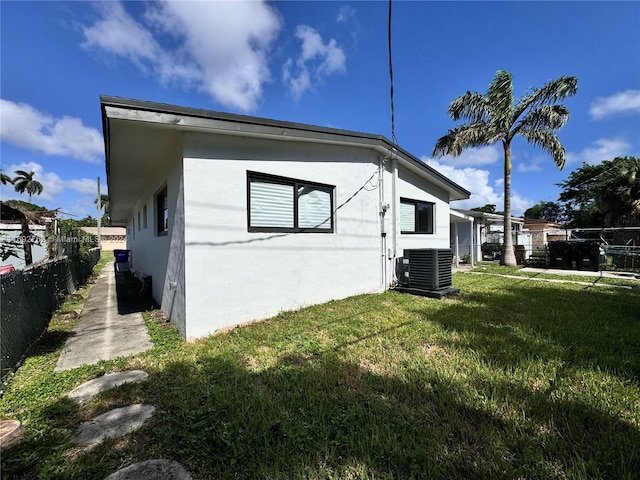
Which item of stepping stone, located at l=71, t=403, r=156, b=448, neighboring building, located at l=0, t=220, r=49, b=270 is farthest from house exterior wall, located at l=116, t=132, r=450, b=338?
neighboring building, located at l=0, t=220, r=49, b=270

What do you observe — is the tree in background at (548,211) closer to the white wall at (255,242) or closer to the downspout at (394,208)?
the downspout at (394,208)

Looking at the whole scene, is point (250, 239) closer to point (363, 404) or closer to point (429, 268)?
point (363, 404)

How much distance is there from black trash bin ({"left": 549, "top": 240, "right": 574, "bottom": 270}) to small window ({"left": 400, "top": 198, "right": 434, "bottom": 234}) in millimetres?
8061

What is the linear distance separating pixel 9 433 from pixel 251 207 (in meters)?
3.60

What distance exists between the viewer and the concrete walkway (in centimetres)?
367

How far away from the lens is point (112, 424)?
225cm

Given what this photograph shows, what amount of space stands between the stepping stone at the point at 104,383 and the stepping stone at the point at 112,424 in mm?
500

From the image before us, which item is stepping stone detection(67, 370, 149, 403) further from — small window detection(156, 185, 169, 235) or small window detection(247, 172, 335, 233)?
→ small window detection(156, 185, 169, 235)

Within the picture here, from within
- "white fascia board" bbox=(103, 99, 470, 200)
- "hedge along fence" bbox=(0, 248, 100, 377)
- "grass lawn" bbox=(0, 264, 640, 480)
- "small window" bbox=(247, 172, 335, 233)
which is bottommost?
"grass lawn" bbox=(0, 264, 640, 480)

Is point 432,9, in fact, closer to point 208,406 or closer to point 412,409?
point 412,409

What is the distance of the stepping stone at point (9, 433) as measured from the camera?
2.02 metres

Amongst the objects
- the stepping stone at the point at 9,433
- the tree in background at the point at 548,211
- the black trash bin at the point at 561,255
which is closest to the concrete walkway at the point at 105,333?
the stepping stone at the point at 9,433

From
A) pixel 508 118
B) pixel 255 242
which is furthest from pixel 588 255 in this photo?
pixel 255 242

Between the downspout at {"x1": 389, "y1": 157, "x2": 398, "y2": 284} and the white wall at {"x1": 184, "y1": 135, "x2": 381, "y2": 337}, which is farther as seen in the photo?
the downspout at {"x1": 389, "y1": 157, "x2": 398, "y2": 284}
